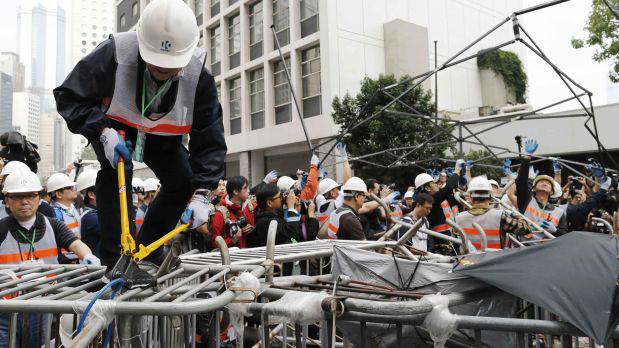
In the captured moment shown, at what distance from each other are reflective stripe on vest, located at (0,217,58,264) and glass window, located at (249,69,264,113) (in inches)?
889

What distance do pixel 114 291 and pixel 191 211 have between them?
0.98m

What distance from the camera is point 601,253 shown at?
5.41ft

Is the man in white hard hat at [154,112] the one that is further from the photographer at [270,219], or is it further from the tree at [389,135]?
the tree at [389,135]

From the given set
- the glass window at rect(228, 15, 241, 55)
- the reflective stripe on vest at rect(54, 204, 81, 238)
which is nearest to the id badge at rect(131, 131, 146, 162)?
the reflective stripe on vest at rect(54, 204, 81, 238)

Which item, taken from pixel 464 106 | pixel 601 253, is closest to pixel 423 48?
pixel 464 106

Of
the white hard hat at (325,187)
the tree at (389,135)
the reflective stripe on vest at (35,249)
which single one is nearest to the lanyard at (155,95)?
the reflective stripe on vest at (35,249)

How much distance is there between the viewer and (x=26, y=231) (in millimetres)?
3533

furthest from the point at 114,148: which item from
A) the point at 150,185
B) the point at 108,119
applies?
the point at 150,185

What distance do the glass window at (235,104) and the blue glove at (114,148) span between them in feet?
84.1

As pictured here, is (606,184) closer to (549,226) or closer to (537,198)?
(537,198)

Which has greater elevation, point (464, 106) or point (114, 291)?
point (464, 106)

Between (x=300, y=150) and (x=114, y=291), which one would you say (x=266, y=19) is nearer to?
(x=300, y=150)

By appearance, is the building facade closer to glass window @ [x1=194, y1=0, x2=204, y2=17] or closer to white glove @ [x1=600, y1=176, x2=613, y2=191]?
glass window @ [x1=194, y1=0, x2=204, y2=17]

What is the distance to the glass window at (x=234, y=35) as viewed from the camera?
1084 inches
